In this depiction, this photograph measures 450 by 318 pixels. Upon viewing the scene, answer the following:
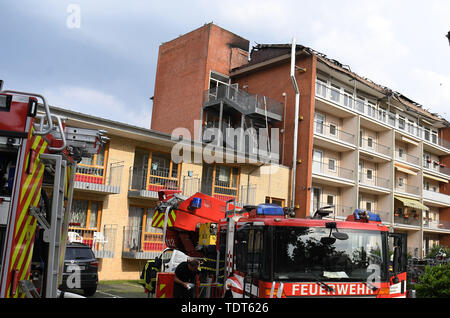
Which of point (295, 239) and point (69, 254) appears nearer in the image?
point (295, 239)

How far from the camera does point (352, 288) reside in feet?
20.9

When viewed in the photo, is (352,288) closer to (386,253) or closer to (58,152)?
(386,253)

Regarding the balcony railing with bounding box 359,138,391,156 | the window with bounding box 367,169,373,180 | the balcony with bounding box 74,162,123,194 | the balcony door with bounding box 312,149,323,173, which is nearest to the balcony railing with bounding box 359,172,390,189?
the window with bounding box 367,169,373,180

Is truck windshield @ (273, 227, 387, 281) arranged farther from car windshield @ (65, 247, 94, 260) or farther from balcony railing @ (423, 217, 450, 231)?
balcony railing @ (423, 217, 450, 231)

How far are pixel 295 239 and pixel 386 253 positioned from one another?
160 cm

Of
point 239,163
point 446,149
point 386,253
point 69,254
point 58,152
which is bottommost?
point 69,254

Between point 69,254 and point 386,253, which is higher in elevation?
A: point 386,253

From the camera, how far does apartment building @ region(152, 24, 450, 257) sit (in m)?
26.4

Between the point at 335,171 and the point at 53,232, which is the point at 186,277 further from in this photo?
the point at 335,171

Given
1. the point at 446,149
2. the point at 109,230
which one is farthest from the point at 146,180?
the point at 446,149

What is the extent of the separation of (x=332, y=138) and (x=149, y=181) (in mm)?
13575

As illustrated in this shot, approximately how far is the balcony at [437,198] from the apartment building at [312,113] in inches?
33.3

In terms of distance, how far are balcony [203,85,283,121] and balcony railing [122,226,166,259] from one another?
398 inches
